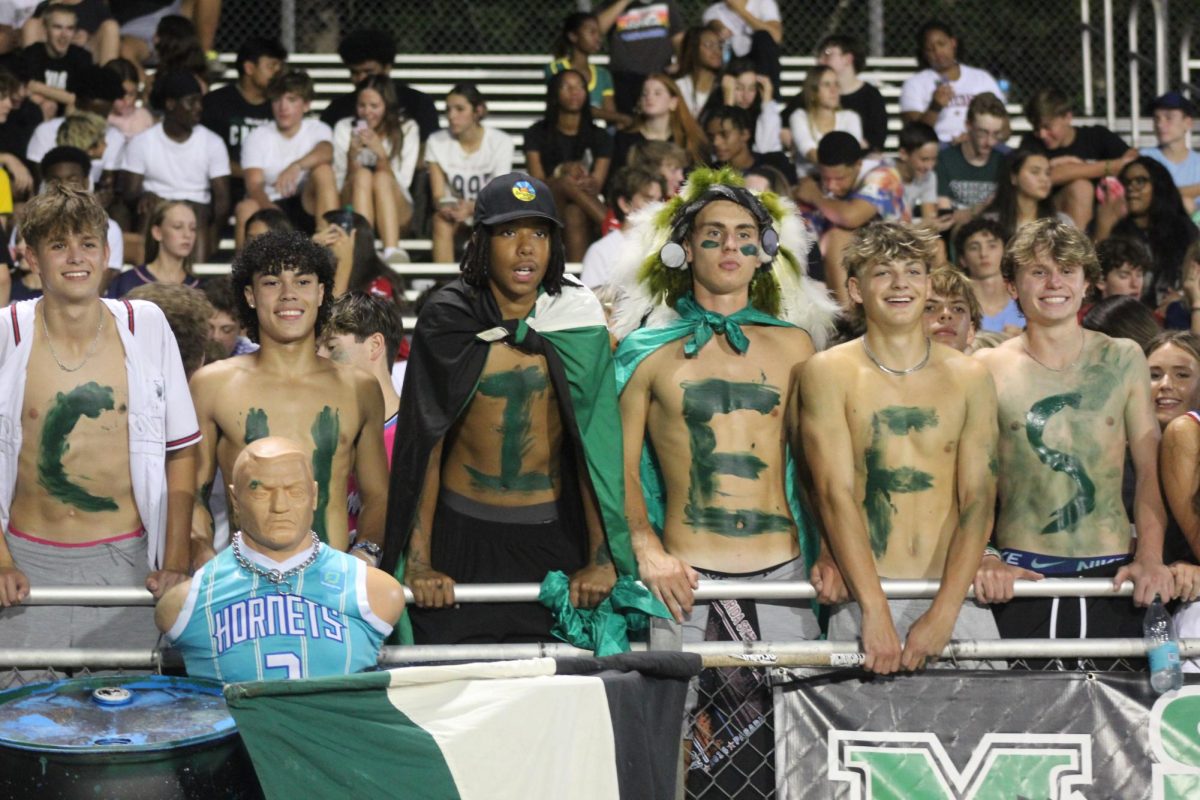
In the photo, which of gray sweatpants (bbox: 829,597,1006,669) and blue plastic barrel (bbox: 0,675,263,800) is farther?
gray sweatpants (bbox: 829,597,1006,669)

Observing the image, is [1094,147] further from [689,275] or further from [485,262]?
[485,262]

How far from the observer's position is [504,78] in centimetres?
1479

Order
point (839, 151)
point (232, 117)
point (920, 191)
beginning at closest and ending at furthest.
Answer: point (839, 151)
point (920, 191)
point (232, 117)

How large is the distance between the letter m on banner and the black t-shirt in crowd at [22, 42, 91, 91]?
8.84 m

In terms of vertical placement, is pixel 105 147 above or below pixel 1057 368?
above

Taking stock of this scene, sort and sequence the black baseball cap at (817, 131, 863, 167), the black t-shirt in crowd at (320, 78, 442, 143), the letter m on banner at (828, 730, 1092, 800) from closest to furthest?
the letter m on banner at (828, 730, 1092, 800)
the black baseball cap at (817, 131, 863, 167)
the black t-shirt in crowd at (320, 78, 442, 143)

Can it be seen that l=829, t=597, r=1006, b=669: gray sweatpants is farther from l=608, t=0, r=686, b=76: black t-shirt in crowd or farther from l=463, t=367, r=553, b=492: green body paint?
l=608, t=0, r=686, b=76: black t-shirt in crowd

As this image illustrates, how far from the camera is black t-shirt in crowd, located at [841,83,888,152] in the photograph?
11648 mm

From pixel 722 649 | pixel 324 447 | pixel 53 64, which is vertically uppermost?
pixel 53 64

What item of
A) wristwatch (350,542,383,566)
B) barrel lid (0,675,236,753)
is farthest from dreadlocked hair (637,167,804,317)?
barrel lid (0,675,236,753)

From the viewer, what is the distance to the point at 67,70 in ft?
37.6

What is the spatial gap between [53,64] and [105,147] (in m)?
1.40

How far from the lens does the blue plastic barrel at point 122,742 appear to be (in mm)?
3619

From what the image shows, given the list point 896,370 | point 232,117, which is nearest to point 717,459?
point 896,370
